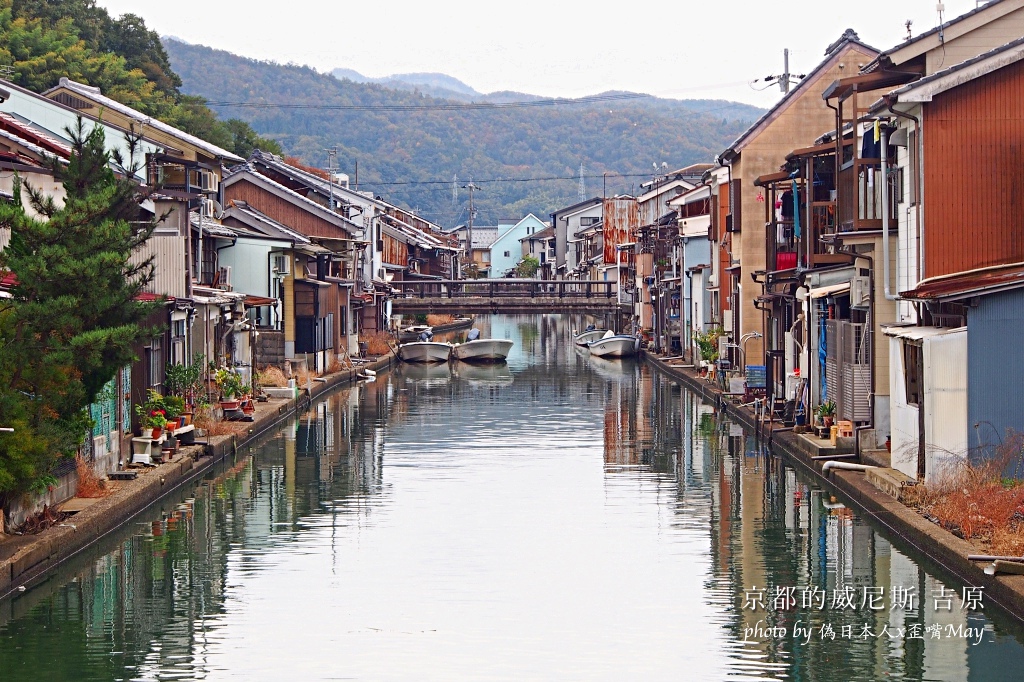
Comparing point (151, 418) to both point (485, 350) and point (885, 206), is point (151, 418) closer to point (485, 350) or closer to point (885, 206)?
point (885, 206)

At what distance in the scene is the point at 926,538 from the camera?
16.5m

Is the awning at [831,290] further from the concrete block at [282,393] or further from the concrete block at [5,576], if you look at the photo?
the concrete block at [5,576]

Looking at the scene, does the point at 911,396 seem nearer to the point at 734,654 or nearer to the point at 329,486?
the point at 734,654

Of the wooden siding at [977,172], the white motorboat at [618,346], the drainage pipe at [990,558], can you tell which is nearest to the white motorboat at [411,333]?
the white motorboat at [618,346]

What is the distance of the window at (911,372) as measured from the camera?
67.0 ft

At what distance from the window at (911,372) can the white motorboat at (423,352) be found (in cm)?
4352

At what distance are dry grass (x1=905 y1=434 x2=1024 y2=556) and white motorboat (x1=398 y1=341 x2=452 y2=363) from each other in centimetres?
4636

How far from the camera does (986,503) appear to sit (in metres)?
15.9

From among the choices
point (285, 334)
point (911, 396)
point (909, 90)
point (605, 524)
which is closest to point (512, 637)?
point (605, 524)

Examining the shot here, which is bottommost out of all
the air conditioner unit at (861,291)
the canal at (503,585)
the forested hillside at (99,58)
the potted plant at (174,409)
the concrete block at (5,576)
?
the canal at (503,585)

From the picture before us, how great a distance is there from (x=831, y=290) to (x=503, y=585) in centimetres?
1297

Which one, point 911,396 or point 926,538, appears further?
point 911,396

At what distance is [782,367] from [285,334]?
64.3 feet

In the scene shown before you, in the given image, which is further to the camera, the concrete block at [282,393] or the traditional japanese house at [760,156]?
the traditional japanese house at [760,156]
